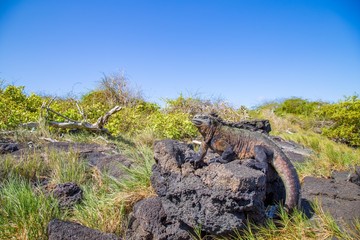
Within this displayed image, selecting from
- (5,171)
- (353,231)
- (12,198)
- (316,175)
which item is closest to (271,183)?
(353,231)

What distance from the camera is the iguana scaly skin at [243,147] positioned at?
368cm

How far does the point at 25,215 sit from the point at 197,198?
2.37 meters

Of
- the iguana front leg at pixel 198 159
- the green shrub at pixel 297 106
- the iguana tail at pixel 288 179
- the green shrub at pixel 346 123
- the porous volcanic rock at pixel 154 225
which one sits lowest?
the porous volcanic rock at pixel 154 225

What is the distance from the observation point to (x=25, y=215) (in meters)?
4.00

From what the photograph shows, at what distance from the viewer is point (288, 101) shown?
82.3ft

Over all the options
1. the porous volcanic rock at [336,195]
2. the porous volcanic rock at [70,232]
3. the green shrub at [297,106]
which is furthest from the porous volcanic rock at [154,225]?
the green shrub at [297,106]

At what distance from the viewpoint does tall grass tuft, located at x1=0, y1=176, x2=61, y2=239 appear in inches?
150

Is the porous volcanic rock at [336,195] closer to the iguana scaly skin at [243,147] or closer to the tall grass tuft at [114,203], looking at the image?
the iguana scaly skin at [243,147]

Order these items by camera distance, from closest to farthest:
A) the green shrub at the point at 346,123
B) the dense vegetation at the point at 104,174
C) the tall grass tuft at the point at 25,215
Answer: the dense vegetation at the point at 104,174 → the tall grass tuft at the point at 25,215 → the green shrub at the point at 346,123

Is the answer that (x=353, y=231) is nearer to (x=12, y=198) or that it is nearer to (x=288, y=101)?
(x=12, y=198)

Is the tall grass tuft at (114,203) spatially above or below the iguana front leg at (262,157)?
below

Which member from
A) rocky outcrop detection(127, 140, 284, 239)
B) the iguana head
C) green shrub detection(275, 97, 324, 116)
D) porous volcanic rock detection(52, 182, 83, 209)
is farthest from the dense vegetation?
green shrub detection(275, 97, 324, 116)

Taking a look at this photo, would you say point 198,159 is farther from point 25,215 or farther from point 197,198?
point 25,215

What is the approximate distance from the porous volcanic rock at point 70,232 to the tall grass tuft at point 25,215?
475mm
